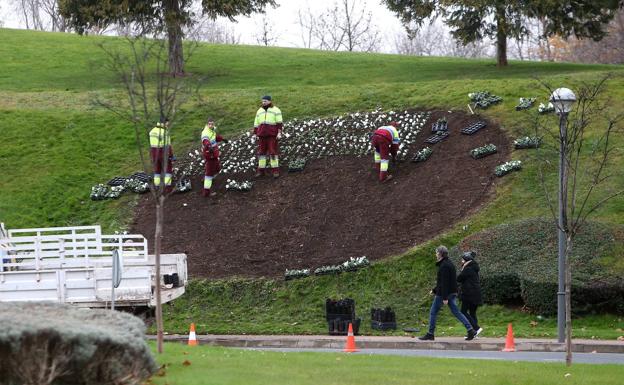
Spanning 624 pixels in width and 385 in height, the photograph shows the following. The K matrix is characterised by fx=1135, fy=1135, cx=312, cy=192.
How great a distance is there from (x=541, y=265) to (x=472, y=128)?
9103 millimetres

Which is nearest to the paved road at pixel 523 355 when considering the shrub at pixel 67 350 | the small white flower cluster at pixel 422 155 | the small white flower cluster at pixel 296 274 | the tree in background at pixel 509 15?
the small white flower cluster at pixel 296 274

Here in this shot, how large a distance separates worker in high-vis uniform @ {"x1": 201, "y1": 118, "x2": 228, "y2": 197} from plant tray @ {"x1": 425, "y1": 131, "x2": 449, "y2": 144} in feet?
18.0

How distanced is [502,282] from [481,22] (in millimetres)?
22515

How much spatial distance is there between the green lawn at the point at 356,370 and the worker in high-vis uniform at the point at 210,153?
45.3 ft

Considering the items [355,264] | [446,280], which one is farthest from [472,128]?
[446,280]

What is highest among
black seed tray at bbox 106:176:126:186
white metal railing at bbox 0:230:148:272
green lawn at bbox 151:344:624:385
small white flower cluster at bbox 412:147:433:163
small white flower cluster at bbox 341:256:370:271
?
small white flower cluster at bbox 412:147:433:163

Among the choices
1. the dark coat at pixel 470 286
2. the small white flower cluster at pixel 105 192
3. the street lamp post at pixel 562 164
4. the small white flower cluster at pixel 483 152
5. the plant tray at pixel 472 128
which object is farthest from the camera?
the small white flower cluster at pixel 105 192

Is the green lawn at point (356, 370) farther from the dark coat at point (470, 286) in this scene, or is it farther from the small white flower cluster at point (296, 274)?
the small white flower cluster at point (296, 274)

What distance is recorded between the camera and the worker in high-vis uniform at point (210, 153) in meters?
28.8

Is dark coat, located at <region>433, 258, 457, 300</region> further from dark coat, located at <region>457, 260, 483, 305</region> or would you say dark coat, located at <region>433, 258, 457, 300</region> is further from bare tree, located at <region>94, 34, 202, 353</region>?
bare tree, located at <region>94, 34, 202, 353</region>

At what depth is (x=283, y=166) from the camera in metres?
31.2

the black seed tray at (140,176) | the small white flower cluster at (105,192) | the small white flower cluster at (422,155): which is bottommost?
the small white flower cluster at (105,192)

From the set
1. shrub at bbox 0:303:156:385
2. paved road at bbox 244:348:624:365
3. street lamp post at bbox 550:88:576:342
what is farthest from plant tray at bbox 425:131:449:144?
shrub at bbox 0:303:156:385

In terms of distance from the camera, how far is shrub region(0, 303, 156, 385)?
9.68 m
